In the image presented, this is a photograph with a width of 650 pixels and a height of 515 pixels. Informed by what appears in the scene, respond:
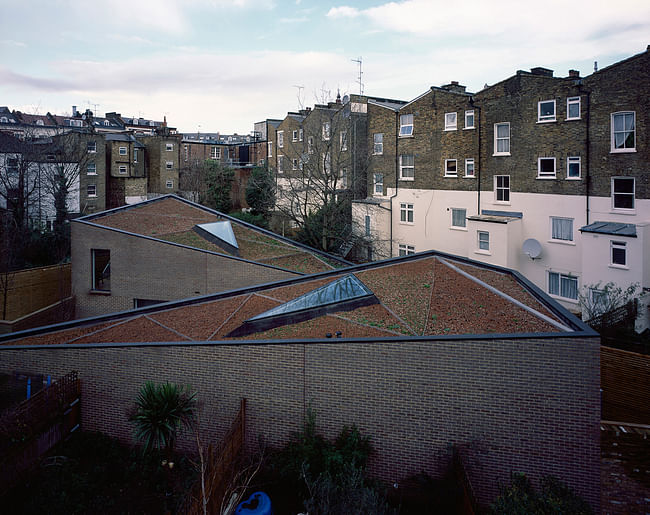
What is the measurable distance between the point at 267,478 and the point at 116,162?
45024 mm

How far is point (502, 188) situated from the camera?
28.8 meters

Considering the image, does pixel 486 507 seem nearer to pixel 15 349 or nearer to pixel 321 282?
pixel 321 282

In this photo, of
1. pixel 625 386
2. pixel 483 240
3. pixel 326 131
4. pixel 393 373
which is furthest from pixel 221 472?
pixel 326 131

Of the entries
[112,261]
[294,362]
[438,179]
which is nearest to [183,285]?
[112,261]

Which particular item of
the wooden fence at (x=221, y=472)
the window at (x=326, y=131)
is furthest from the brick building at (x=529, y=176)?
the wooden fence at (x=221, y=472)

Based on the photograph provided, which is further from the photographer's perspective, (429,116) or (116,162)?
(116,162)

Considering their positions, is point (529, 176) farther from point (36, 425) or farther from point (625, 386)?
point (36, 425)

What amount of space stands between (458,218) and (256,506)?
81.3 ft

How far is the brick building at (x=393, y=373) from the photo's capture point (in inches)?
387

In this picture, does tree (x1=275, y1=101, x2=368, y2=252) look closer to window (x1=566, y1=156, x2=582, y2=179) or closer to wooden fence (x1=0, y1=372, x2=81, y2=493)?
window (x1=566, y1=156, x2=582, y2=179)

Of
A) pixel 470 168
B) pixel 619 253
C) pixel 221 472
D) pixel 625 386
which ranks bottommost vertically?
pixel 221 472

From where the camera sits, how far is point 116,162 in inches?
1940

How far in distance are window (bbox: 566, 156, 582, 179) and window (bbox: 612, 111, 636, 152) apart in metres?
1.81

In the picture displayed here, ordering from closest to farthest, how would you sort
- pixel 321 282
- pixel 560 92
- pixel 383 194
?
pixel 321 282
pixel 560 92
pixel 383 194
